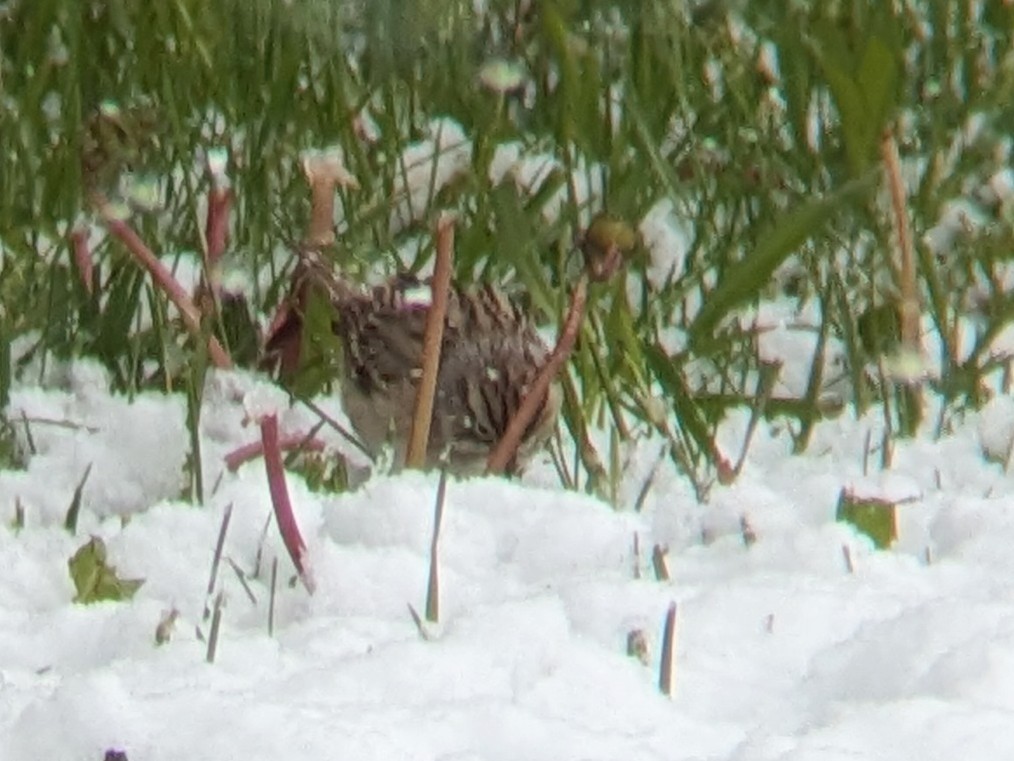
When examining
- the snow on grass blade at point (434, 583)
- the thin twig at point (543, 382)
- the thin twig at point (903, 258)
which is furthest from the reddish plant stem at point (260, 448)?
the thin twig at point (903, 258)

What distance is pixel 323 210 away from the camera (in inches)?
121

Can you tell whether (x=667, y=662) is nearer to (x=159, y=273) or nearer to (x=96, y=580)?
(x=96, y=580)

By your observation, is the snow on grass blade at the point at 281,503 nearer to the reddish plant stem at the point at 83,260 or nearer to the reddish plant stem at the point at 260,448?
the reddish plant stem at the point at 260,448

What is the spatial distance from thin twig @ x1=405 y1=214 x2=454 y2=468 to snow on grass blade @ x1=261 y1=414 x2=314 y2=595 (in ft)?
0.85

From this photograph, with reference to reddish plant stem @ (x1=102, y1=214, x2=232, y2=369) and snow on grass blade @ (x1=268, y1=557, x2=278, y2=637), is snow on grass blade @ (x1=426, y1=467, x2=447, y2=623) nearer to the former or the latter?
snow on grass blade @ (x1=268, y1=557, x2=278, y2=637)

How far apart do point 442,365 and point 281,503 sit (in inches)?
34.5

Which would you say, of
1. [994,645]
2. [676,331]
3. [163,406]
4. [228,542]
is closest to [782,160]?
[676,331]

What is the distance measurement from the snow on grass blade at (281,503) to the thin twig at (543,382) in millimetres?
389

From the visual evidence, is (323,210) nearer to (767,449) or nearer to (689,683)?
(767,449)

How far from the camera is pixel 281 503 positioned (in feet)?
7.14

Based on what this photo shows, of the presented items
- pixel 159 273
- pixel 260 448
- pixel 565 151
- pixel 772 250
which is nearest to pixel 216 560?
pixel 260 448

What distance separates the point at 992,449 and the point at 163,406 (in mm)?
988

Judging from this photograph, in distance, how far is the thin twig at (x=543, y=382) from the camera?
246cm

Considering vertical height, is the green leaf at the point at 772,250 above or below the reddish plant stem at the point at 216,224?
above
